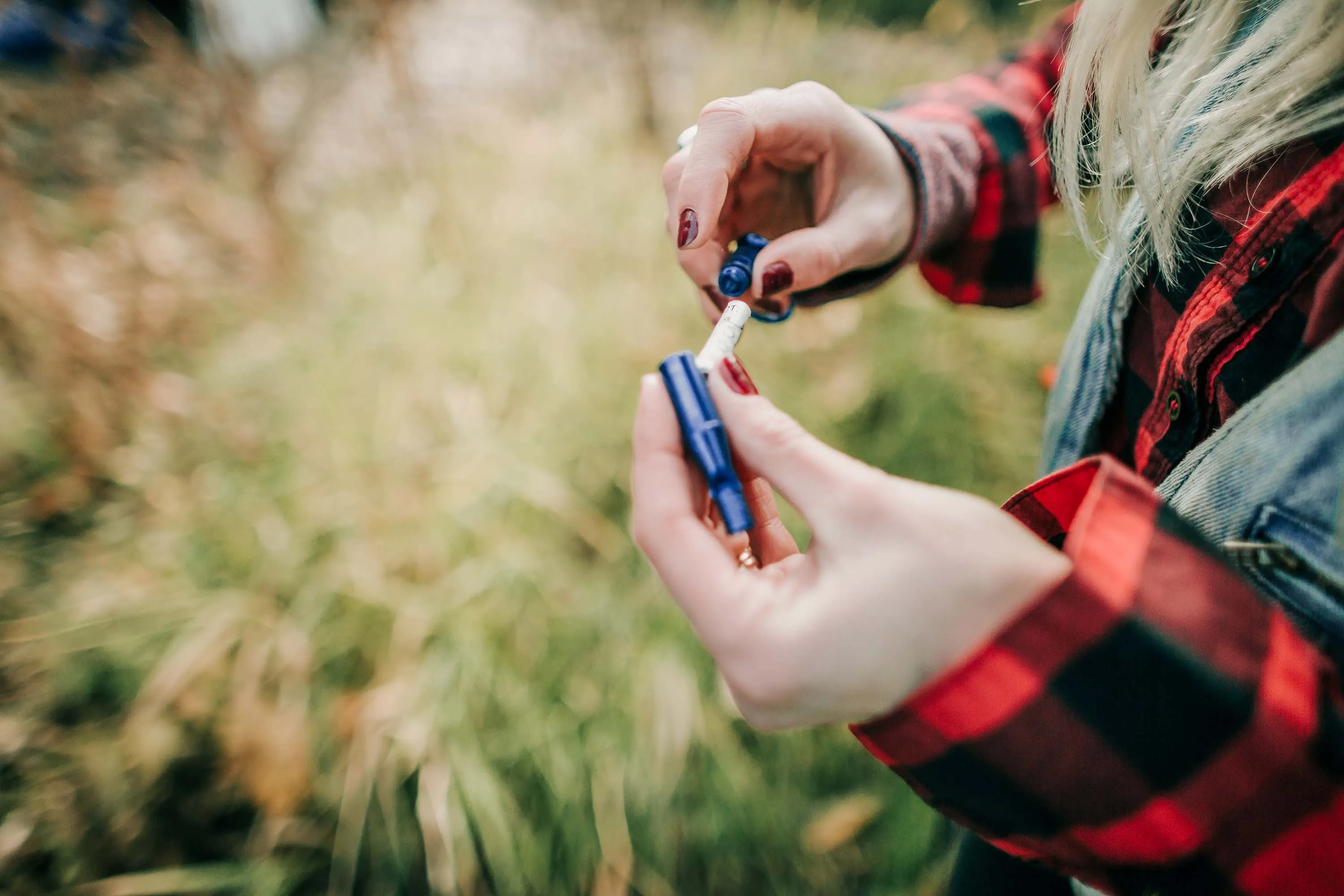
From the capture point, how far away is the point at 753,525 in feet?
1.84

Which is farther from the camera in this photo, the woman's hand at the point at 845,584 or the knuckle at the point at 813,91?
the knuckle at the point at 813,91

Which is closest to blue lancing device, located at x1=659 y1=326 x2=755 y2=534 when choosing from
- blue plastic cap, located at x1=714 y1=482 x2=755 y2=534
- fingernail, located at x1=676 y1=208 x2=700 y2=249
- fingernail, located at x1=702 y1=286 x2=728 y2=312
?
blue plastic cap, located at x1=714 y1=482 x2=755 y2=534

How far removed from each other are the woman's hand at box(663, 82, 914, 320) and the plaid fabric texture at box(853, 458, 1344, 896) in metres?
0.42

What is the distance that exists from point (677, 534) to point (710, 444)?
87mm

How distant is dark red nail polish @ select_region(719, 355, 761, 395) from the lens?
56 centimetres

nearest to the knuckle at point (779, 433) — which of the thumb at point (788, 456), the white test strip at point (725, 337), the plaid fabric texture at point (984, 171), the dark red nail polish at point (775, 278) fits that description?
the thumb at point (788, 456)

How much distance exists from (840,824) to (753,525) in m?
0.85

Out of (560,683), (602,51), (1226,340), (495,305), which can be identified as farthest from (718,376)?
(602,51)

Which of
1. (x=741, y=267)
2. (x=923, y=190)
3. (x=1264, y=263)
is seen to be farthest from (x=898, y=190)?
(x=1264, y=263)

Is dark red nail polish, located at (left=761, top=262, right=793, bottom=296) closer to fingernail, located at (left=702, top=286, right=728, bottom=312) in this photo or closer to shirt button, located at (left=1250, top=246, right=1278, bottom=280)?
fingernail, located at (left=702, top=286, right=728, bottom=312)

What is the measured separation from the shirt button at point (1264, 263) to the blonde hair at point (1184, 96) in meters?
0.09

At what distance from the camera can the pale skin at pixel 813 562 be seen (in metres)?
0.39

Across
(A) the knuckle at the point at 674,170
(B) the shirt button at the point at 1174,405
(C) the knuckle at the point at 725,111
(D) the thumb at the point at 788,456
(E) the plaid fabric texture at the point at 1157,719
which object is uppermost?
(C) the knuckle at the point at 725,111

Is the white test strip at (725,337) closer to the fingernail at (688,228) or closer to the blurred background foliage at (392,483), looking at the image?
the fingernail at (688,228)
